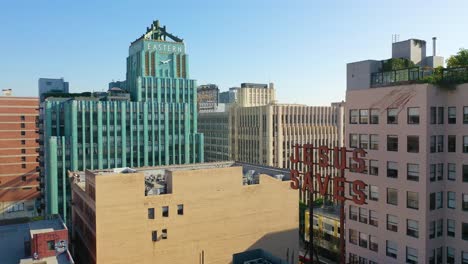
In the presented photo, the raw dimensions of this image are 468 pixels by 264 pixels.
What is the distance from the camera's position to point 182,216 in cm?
6706

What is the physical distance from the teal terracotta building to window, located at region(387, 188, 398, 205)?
83.5 meters

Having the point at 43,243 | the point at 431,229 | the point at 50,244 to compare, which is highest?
the point at 431,229

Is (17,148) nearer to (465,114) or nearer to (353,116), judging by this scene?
(353,116)

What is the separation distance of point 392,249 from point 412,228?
4182 millimetres

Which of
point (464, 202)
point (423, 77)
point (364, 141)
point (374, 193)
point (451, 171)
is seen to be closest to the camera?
point (464, 202)

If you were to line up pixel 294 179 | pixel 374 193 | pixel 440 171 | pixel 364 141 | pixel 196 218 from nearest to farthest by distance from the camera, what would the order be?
pixel 440 171 < pixel 374 193 < pixel 364 141 < pixel 294 179 < pixel 196 218

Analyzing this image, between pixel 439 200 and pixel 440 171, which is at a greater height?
pixel 440 171

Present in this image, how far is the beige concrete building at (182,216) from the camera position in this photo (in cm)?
6297

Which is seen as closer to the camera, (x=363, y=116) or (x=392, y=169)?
(x=392, y=169)

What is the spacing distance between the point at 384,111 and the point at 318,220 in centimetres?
5190

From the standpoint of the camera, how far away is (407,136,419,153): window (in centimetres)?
4818

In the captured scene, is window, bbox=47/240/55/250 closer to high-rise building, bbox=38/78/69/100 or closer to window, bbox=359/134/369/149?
window, bbox=359/134/369/149

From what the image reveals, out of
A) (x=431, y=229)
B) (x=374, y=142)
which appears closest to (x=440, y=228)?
(x=431, y=229)

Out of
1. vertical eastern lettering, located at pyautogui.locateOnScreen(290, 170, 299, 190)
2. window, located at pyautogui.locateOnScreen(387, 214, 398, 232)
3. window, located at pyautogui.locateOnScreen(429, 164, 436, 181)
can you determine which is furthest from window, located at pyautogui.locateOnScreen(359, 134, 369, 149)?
vertical eastern lettering, located at pyautogui.locateOnScreen(290, 170, 299, 190)
